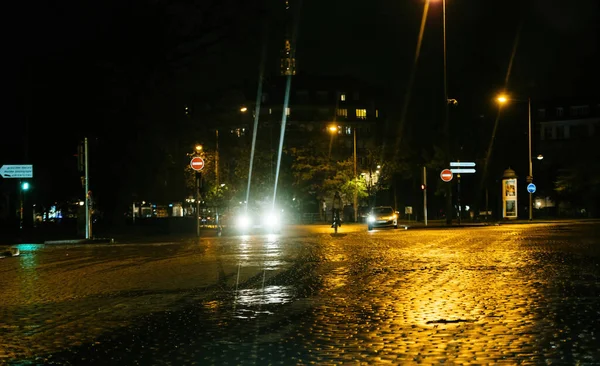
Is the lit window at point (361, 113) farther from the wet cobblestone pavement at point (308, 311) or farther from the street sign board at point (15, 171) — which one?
the wet cobblestone pavement at point (308, 311)

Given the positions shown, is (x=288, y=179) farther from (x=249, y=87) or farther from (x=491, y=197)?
(x=249, y=87)

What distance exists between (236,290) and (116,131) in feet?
113

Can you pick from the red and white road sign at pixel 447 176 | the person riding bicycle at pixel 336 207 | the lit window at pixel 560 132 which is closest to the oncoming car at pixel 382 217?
the red and white road sign at pixel 447 176

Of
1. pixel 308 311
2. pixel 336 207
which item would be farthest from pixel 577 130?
pixel 308 311

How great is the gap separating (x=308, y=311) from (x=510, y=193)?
1892 inches

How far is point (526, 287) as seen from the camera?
13.7 metres

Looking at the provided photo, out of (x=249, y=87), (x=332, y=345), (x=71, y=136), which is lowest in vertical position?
(x=332, y=345)

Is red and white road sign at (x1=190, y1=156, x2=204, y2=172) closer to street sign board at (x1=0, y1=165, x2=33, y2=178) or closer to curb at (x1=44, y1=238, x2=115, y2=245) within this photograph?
curb at (x1=44, y1=238, x2=115, y2=245)

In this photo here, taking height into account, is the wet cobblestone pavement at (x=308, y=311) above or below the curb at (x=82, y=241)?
below

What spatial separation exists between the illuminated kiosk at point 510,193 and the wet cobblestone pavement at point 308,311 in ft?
119

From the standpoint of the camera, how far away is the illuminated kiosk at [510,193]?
56.4 m

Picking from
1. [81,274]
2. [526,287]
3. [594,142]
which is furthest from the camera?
[594,142]

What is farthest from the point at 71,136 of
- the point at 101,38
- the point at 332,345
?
the point at 332,345

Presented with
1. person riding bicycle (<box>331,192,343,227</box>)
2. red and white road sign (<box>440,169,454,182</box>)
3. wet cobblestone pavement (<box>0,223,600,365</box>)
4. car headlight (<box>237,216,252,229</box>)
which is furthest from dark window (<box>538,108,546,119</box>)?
wet cobblestone pavement (<box>0,223,600,365</box>)
